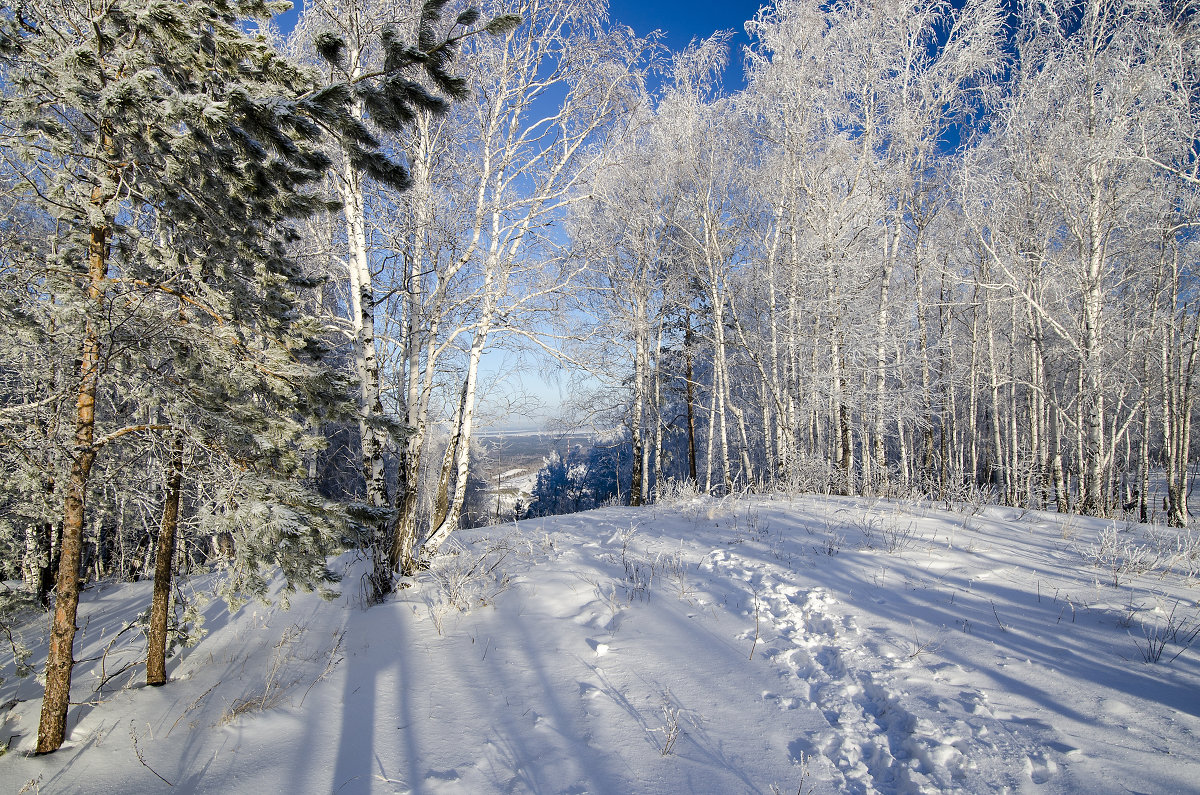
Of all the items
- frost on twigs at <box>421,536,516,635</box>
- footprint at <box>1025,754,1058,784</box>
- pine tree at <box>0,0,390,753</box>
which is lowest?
frost on twigs at <box>421,536,516,635</box>

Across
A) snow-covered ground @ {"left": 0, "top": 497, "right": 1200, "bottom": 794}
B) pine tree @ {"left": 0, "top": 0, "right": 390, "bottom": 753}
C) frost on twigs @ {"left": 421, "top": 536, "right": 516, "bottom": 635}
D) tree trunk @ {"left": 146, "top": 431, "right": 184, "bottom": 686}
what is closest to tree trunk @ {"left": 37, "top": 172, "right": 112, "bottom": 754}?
pine tree @ {"left": 0, "top": 0, "right": 390, "bottom": 753}

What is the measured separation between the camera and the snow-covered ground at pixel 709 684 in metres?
2.24

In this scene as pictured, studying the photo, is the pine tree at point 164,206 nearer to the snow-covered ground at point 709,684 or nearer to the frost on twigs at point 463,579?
the snow-covered ground at point 709,684

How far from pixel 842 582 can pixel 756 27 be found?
12.5m

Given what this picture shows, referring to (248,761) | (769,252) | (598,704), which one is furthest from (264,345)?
(769,252)

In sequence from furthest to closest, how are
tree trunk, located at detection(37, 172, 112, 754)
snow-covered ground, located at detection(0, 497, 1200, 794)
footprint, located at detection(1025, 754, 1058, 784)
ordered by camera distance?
1. tree trunk, located at detection(37, 172, 112, 754)
2. snow-covered ground, located at detection(0, 497, 1200, 794)
3. footprint, located at detection(1025, 754, 1058, 784)

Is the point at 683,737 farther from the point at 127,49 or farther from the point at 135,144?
the point at 127,49

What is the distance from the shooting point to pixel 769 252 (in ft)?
40.1

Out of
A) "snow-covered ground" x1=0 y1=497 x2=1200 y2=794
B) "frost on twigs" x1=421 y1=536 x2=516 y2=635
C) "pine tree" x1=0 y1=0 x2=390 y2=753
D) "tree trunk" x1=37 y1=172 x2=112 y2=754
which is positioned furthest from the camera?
"frost on twigs" x1=421 y1=536 x2=516 y2=635

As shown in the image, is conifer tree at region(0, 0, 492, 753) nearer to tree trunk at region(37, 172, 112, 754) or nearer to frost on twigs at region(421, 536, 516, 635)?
tree trunk at region(37, 172, 112, 754)

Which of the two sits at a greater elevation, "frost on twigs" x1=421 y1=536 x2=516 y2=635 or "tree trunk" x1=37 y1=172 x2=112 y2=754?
"tree trunk" x1=37 y1=172 x2=112 y2=754

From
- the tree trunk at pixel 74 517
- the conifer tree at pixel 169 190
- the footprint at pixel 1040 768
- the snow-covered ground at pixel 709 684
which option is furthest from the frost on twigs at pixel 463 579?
the footprint at pixel 1040 768

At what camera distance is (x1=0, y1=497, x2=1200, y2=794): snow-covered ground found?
2244 mm

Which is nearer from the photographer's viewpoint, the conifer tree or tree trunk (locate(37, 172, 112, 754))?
the conifer tree
